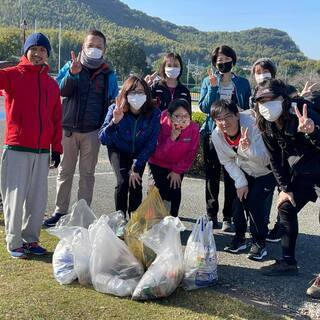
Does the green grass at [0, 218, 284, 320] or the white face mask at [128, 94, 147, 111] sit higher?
the white face mask at [128, 94, 147, 111]

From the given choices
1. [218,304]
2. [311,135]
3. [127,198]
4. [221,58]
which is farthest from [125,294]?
[221,58]

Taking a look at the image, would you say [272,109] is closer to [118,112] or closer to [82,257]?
[118,112]

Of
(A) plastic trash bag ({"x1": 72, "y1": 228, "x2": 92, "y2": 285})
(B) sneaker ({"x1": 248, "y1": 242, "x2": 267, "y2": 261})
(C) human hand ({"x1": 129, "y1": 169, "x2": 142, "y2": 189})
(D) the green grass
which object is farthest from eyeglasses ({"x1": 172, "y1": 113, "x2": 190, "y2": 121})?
(D) the green grass

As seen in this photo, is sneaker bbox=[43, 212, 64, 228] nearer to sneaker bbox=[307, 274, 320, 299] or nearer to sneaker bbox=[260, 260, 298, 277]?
sneaker bbox=[260, 260, 298, 277]

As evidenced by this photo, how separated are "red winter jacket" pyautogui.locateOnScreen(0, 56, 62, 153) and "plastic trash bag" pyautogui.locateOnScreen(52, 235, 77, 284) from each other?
897 mm

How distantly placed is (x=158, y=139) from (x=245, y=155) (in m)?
0.95

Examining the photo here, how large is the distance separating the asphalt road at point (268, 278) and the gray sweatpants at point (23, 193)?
1401 mm

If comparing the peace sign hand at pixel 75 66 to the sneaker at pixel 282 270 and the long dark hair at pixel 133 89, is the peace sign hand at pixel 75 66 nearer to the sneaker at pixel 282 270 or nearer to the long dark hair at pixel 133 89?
the long dark hair at pixel 133 89

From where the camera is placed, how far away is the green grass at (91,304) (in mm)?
3359

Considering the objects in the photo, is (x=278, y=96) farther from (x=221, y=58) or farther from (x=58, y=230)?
(x=58, y=230)

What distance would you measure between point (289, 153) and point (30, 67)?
2294 mm

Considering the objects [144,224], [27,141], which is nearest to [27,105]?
→ [27,141]

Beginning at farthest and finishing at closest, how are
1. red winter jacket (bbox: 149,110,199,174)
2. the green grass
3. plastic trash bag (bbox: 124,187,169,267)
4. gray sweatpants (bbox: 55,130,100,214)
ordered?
gray sweatpants (bbox: 55,130,100,214) < red winter jacket (bbox: 149,110,199,174) < plastic trash bag (bbox: 124,187,169,267) < the green grass

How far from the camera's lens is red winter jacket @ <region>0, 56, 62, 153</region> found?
4238 millimetres
